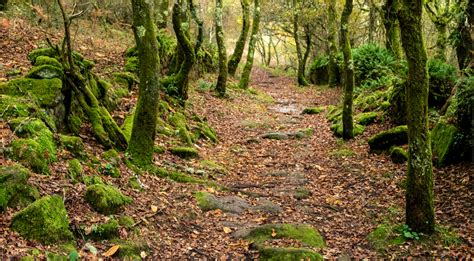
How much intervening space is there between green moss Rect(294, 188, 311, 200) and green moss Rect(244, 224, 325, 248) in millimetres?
1957

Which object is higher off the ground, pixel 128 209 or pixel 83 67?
pixel 83 67

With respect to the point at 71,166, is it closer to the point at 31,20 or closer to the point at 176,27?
the point at 176,27

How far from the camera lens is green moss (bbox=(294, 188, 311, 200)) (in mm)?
9609

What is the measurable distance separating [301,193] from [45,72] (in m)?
6.20

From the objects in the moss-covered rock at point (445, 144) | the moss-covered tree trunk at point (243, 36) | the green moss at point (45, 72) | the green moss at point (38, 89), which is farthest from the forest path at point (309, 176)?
the moss-covered tree trunk at point (243, 36)

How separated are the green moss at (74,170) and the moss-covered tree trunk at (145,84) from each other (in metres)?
1.91

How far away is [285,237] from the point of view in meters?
7.27

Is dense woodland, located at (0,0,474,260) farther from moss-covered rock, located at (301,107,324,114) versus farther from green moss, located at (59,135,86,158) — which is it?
moss-covered rock, located at (301,107,324,114)

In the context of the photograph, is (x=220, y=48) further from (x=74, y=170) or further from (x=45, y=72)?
(x=74, y=170)

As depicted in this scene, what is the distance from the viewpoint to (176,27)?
45.2 ft

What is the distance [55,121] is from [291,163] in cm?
645

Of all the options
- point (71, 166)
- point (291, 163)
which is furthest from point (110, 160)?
point (291, 163)

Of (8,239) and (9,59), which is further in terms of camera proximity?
(9,59)

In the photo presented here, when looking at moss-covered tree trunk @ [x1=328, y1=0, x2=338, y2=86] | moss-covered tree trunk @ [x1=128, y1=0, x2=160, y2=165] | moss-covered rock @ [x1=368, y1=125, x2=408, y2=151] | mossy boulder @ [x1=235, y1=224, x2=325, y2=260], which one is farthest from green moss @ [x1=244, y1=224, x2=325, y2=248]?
moss-covered tree trunk @ [x1=328, y1=0, x2=338, y2=86]
